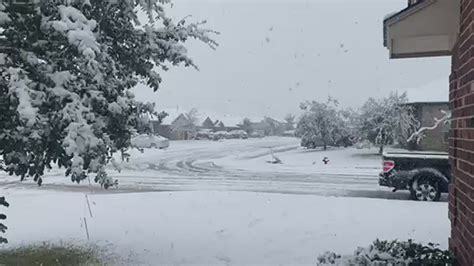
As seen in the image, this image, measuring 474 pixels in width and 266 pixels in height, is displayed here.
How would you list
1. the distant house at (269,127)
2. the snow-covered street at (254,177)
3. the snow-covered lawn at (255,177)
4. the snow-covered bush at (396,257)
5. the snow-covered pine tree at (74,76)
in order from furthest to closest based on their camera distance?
the distant house at (269,127) < the snow-covered lawn at (255,177) < the snow-covered street at (254,177) < the snow-covered pine tree at (74,76) < the snow-covered bush at (396,257)

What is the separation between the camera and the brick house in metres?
2.99

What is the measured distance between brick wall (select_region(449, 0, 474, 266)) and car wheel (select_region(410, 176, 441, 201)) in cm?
918

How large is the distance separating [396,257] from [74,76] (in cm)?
330

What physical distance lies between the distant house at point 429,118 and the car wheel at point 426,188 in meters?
14.8

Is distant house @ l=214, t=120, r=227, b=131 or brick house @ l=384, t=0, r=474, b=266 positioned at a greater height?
distant house @ l=214, t=120, r=227, b=131

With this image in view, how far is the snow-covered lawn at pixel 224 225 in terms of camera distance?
7.37 meters

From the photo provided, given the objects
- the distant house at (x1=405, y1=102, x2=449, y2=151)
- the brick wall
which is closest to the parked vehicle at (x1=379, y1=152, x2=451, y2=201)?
the brick wall

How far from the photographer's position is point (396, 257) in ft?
14.0

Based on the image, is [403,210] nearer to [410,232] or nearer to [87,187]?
[410,232]

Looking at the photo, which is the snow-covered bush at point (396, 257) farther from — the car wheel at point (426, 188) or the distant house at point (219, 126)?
the distant house at point (219, 126)

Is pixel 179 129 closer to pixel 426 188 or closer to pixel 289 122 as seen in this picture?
pixel 289 122

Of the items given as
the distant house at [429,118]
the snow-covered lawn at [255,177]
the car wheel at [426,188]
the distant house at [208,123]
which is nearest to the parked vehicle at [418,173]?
the car wheel at [426,188]

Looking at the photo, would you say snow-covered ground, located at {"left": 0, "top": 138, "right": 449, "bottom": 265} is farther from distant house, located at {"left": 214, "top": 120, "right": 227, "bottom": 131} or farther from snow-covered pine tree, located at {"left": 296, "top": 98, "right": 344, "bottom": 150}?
distant house, located at {"left": 214, "top": 120, "right": 227, "bottom": 131}

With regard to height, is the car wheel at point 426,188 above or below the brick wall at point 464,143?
below
